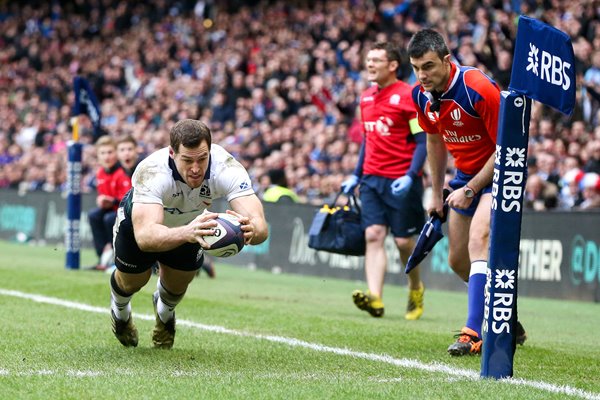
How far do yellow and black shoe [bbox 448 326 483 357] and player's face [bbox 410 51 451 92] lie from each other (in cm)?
172

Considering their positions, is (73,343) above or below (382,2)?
below

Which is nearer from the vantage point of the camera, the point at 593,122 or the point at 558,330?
the point at 558,330

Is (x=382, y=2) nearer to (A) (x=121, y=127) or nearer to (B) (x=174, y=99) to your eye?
(B) (x=174, y=99)

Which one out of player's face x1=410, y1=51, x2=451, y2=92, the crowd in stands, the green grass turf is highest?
the crowd in stands

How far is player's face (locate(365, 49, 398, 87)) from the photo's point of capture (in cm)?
1148

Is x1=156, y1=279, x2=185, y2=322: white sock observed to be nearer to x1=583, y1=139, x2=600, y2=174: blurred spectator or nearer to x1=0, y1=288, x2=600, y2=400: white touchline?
x1=0, y1=288, x2=600, y2=400: white touchline

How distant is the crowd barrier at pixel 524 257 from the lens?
49.1 feet

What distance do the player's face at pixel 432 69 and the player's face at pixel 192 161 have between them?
1763mm

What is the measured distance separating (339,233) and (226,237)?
16.6 feet

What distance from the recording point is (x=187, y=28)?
34062 millimetres

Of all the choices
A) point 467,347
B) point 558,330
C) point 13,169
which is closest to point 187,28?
point 13,169

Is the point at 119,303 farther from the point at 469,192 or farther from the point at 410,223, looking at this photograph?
the point at 410,223

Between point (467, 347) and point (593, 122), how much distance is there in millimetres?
10343

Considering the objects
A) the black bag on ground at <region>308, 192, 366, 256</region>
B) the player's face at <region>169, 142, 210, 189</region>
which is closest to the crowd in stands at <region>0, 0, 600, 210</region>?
the black bag on ground at <region>308, 192, 366, 256</region>
